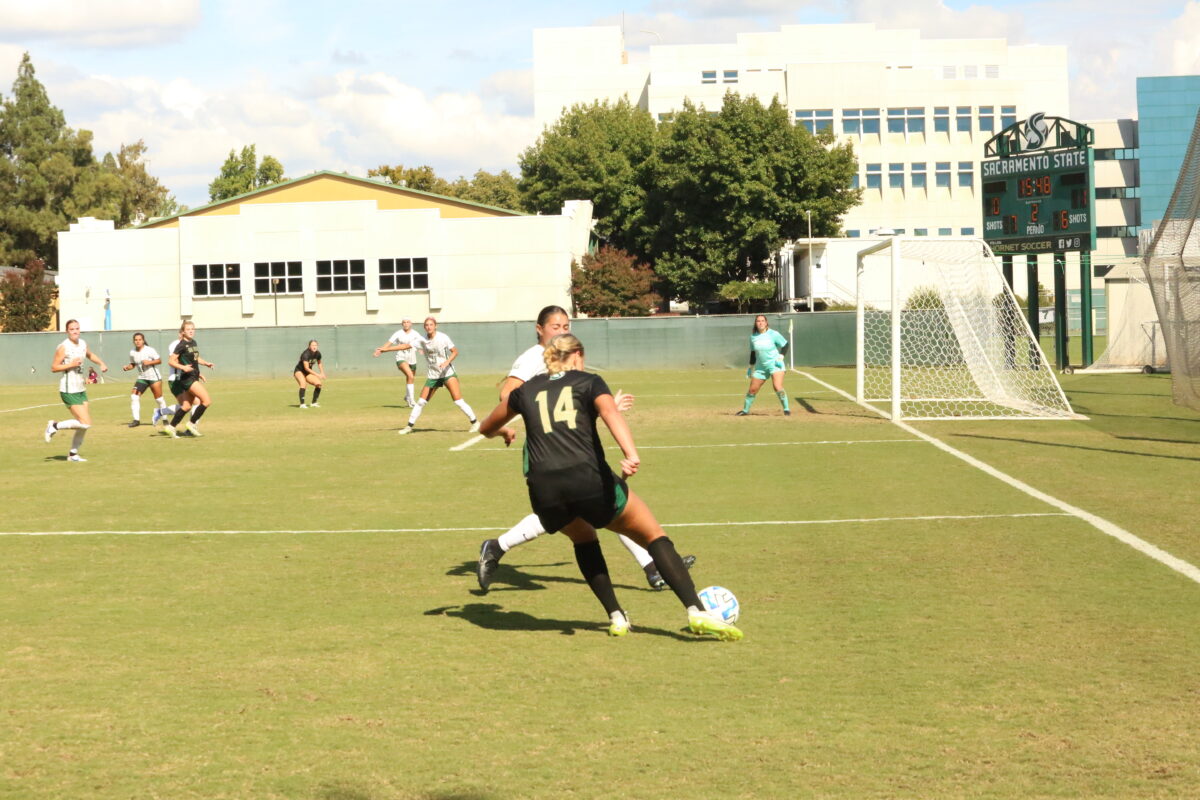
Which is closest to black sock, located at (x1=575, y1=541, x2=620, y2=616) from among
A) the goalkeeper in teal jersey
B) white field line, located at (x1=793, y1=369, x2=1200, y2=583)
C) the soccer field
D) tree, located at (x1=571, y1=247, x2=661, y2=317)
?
the soccer field

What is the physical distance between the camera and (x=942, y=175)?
98812 mm

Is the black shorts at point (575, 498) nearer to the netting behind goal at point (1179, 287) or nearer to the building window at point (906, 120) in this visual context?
the netting behind goal at point (1179, 287)

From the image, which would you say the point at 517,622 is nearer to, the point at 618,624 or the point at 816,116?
the point at 618,624

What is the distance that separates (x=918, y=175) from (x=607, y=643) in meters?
95.8

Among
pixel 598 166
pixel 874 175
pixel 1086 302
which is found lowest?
pixel 1086 302

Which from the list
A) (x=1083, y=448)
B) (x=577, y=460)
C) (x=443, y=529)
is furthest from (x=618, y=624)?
(x=1083, y=448)

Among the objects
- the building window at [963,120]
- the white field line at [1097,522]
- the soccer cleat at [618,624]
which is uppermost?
the building window at [963,120]

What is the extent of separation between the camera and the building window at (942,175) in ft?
323

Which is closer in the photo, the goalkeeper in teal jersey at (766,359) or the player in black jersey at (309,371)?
the goalkeeper in teal jersey at (766,359)

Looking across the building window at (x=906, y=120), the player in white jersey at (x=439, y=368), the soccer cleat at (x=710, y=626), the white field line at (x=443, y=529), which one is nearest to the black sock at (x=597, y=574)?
the soccer cleat at (x=710, y=626)

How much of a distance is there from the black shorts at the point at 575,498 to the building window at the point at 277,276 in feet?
195

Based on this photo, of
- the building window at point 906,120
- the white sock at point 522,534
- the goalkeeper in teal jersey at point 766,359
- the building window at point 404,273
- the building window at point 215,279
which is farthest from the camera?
the building window at point 906,120

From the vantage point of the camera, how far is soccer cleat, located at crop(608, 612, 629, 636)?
7.57m

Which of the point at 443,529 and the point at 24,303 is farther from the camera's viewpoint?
the point at 24,303
